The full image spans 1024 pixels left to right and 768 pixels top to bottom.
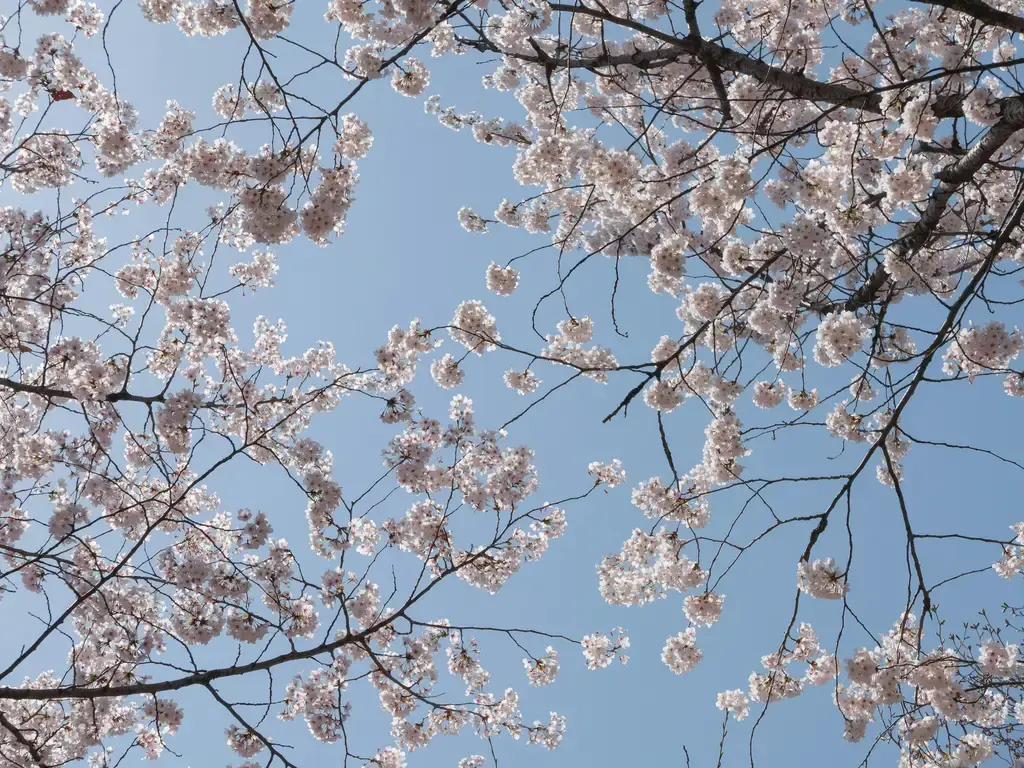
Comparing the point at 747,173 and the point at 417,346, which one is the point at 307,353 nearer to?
the point at 417,346

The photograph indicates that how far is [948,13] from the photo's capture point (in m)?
5.15

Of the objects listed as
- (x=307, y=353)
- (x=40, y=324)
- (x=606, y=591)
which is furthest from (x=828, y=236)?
(x=40, y=324)

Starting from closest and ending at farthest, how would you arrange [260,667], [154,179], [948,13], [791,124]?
[260,667] < [948,13] < [791,124] < [154,179]

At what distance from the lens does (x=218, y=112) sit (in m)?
6.12

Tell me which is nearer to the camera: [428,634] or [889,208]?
[889,208]

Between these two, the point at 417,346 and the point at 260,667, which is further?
the point at 417,346

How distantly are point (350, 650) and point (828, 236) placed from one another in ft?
17.5

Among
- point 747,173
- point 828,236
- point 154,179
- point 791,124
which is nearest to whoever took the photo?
point 747,173

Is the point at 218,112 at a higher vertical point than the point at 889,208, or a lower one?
higher

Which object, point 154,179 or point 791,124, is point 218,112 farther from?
point 791,124

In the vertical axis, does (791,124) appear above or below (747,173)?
above

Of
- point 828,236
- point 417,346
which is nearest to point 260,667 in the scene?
point 417,346

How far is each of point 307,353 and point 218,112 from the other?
2.41m

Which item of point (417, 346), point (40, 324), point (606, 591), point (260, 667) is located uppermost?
point (417, 346)
